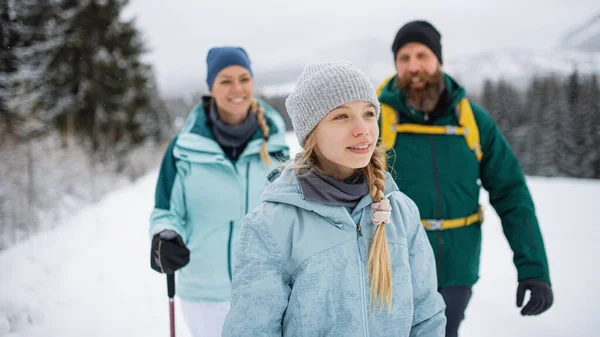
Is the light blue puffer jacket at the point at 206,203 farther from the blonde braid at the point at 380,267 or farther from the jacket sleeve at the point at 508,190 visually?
the jacket sleeve at the point at 508,190

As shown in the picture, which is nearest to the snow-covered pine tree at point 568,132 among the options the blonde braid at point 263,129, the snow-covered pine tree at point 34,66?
the blonde braid at point 263,129

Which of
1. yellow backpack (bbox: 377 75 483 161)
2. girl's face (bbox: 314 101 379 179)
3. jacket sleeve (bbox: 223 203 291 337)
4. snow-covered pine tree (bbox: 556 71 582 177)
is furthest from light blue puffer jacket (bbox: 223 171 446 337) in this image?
snow-covered pine tree (bbox: 556 71 582 177)

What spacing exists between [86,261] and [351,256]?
581 cm

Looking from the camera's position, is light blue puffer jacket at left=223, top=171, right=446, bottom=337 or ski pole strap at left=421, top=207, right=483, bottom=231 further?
ski pole strap at left=421, top=207, right=483, bottom=231

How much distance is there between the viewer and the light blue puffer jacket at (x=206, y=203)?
244 centimetres

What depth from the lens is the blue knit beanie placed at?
2.61 metres

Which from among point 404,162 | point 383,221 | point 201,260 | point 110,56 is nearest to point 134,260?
point 201,260

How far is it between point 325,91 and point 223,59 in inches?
57.2

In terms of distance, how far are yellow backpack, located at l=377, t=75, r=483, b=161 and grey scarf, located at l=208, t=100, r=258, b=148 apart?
0.95 metres

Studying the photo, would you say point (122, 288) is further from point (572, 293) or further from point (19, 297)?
point (572, 293)

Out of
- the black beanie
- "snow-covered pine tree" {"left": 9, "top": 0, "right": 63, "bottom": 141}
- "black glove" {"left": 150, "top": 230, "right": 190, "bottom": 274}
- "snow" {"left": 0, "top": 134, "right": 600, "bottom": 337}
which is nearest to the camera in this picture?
"black glove" {"left": 150, "top": 230, "right": 190, "bottom": 274}

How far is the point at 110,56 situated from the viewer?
2083 centimetres

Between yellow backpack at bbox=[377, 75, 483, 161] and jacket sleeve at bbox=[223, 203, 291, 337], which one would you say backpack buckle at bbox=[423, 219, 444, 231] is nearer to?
yellow backpack at bbox=[377, 75, 483, 161]

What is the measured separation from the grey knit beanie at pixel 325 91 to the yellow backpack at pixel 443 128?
0.80 metres
